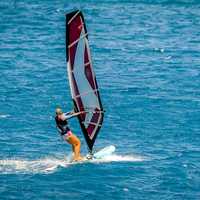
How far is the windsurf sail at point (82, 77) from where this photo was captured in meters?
33.7

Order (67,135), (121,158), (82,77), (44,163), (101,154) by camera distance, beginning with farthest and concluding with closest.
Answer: (121,158), (101,154), (44,163), (67,135), (82,77)

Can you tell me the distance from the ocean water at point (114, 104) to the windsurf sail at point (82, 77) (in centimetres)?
217

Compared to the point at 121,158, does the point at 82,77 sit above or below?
above

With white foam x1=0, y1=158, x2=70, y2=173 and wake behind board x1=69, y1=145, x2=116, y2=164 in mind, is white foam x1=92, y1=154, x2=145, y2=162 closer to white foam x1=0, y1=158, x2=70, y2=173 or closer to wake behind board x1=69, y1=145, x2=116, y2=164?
wake behind board x1=69, y1=145, x2=116, y2=164

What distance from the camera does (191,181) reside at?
1330 inches

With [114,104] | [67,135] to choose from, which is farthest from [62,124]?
[114,104]

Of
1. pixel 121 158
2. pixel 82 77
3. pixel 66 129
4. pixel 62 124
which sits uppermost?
pixel 82 77

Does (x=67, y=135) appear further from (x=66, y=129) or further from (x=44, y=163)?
(x=44, y=163)

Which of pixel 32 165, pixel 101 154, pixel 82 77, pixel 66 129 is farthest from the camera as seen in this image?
pixel 101 154

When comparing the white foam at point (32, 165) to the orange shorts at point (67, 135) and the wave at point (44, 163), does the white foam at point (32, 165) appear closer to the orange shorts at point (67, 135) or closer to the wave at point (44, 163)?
the wave at point (44, 163)

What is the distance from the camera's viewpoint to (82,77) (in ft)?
114

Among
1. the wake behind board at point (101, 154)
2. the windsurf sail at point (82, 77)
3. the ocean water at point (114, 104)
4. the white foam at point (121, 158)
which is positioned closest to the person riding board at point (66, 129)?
the wake behind board at point (101, 154)

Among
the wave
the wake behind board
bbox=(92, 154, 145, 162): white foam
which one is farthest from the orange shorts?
bbox=(92, 154, 145, 162): white foam

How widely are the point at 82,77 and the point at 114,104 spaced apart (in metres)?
12.3
